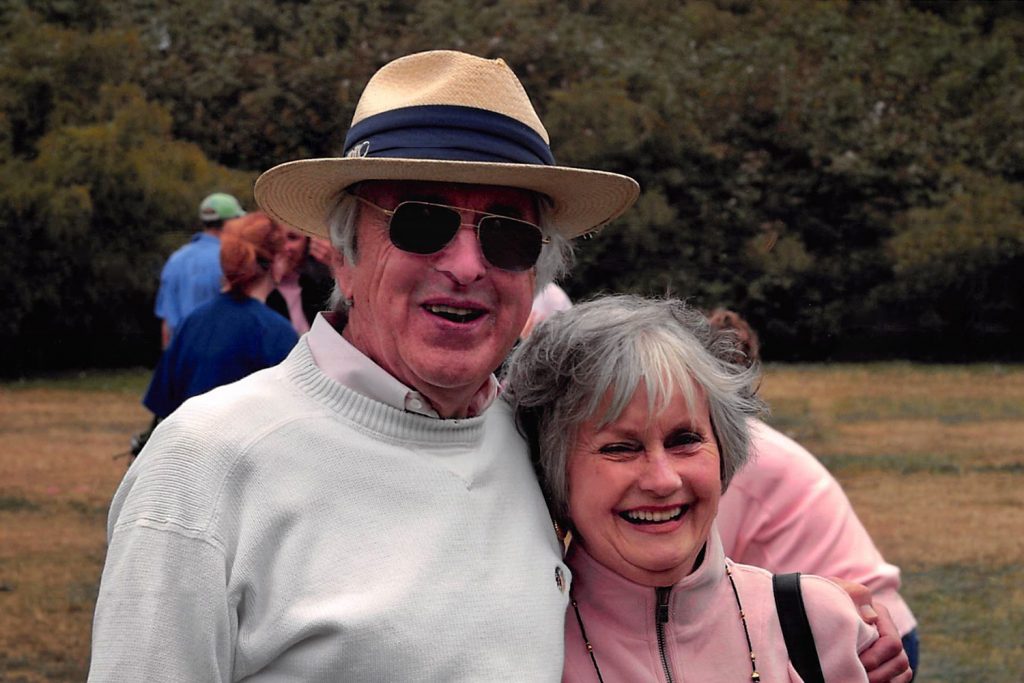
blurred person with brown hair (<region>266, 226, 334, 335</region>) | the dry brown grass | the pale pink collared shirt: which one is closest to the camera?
the pale pink collared shirt

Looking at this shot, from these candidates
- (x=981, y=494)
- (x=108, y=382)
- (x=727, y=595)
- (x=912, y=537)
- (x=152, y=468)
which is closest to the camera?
(x=152, y=468)

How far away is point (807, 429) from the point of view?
13.2 metres

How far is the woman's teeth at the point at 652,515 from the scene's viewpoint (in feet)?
7.86

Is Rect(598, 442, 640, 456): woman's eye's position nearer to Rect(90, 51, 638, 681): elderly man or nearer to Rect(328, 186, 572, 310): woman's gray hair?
Rect(90, 51, 638, 681): elderly man

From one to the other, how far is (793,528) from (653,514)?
1.26 metres

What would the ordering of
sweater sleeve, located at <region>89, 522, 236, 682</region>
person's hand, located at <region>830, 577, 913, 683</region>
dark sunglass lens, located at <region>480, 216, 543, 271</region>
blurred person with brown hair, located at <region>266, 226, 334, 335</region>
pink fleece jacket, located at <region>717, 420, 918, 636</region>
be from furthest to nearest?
blurred person with brown hair, located at <region>266, 226, 334, 335</region> < pink fleece jacket, located at <region>717, 420, 918, 636</region> < person's hand, located at <region>830, 577, 913, 683</region> < dark sunglass lens, located at <region>480, 216, 543, 271</region> < sweater sleeve, located at <region>89, 522, 236, 682</region>

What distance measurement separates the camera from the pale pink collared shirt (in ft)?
7.31

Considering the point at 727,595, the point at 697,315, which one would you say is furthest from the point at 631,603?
the point at 697,315

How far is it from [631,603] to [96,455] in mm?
9832

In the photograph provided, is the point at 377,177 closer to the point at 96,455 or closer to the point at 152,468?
the point at 152,468

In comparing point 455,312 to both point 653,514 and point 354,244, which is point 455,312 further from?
point 653,514

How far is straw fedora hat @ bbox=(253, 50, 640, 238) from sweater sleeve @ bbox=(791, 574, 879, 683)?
0.84m

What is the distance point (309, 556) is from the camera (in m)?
2.03

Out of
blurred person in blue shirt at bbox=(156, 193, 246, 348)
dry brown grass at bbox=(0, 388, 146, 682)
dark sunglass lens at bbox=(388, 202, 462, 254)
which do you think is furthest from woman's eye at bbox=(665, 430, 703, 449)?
blurred person in blue shirt at bbox=(156, 193, 246, 348)
